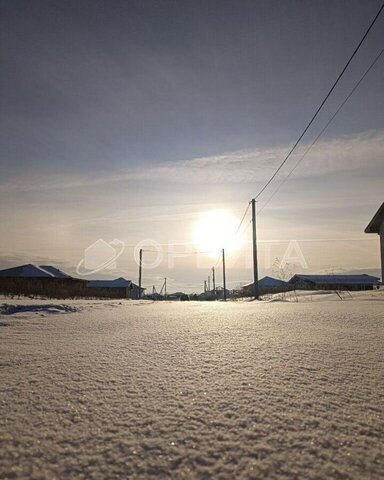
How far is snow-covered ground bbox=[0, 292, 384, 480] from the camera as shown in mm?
699

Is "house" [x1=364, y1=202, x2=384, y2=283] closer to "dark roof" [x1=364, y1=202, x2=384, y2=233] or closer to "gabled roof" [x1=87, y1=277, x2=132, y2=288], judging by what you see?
"dark roof" [x1=364, y1=202, x2=384, y2=233]

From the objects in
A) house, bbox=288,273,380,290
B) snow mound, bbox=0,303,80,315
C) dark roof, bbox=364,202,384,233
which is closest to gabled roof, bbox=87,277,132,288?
house, bbox=288,273,380,290

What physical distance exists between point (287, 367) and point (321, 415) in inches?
17.9

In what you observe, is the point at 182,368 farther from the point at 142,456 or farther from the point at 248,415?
the point at 142,456

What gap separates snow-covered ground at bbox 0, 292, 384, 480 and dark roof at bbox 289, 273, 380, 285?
41.1m

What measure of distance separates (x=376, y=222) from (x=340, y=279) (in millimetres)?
30235

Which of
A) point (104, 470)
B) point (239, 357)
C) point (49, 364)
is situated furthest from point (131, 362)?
point (104, 470)

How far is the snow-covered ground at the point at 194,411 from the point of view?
0.70 meters

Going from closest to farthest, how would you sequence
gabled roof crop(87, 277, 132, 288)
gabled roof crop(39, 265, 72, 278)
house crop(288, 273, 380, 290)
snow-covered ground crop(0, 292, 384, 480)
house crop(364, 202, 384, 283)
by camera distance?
snow-covered ground crop(0, 292, 384, 480)
house crop(364, 202, 384, 283)
gabled roof crop(39, 265, 72, 278)
house crop(288, 273, 380, 290)
gabled roof crop(87, 277, 132, 288)

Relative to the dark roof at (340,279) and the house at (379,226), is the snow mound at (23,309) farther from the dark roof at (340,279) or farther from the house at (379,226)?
the dark roof at (340,279)

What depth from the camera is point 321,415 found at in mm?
933

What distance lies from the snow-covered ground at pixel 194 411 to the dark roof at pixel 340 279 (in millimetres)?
41107

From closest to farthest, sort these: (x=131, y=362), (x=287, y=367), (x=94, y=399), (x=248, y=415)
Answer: (x=248, y=415) < (x=94, y=399) < (x=287, y=367) < (x=131, y=362)

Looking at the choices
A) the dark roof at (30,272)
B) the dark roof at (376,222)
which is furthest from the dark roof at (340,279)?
the dark roof at (30,272)
